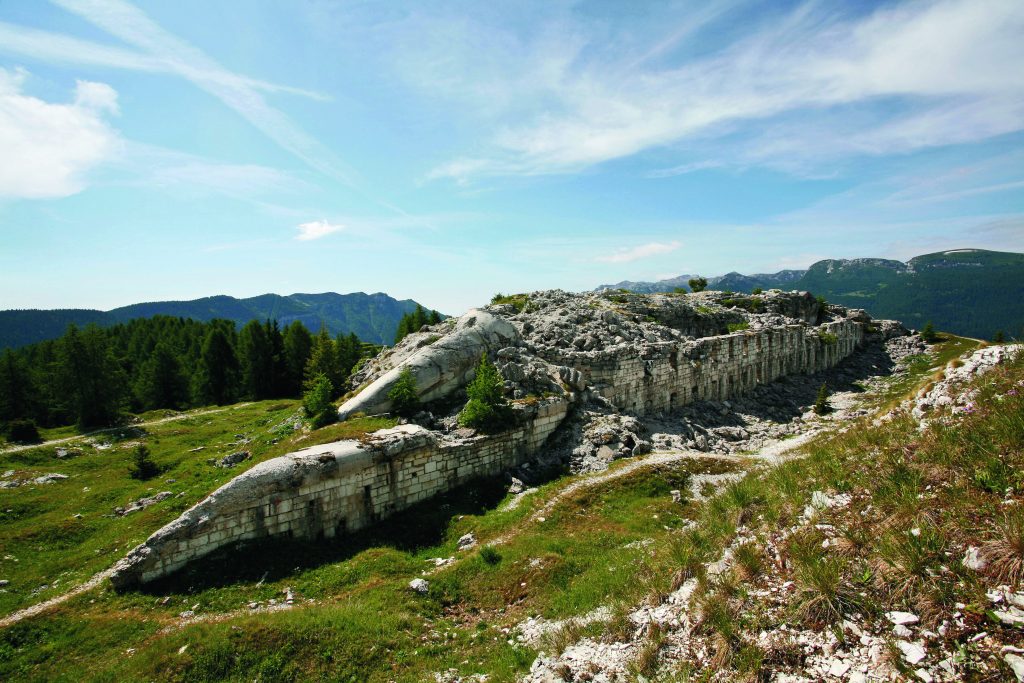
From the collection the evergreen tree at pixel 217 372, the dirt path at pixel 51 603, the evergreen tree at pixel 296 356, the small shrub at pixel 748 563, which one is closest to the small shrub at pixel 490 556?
the small shrub at pixel 748 563

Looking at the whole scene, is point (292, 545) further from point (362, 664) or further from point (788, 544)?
A: point (788, 544)

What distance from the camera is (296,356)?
51.1 meters

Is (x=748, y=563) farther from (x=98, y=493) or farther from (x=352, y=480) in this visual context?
(x=98, y=493)

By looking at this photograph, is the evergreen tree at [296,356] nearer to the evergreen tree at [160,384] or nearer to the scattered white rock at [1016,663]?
the evergreen tree at [160,384]

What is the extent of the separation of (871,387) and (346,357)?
1904 inches

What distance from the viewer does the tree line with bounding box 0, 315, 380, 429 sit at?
111 ft

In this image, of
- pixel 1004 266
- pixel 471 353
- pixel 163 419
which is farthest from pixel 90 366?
pixel 1004 266

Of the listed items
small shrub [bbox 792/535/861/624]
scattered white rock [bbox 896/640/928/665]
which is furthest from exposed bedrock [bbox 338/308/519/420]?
scattered white rock [bbox 896/640/928/665]

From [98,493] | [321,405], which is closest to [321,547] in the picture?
[321,405]

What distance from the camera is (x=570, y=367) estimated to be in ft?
77.7

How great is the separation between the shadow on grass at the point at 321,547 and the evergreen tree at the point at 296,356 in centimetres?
3910

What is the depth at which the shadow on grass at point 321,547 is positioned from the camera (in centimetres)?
1214

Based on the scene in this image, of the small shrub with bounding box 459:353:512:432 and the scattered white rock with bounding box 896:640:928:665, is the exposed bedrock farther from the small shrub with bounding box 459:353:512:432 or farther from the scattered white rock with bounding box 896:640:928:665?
the scattered white rock with bounding box 896:640:928:665

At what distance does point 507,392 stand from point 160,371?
45890 mm
